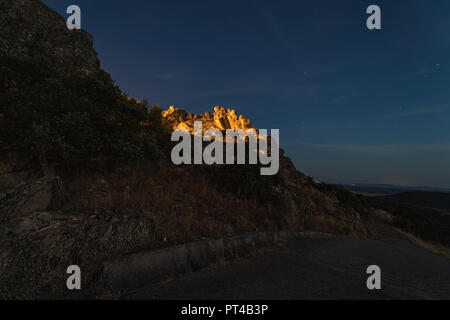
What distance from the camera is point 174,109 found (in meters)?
90.9

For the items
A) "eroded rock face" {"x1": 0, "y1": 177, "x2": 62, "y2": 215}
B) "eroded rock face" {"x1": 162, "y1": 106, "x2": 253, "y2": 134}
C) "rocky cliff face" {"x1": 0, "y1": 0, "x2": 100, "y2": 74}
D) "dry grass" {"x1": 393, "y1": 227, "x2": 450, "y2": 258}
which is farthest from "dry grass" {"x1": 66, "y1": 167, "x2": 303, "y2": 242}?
"eroded rock face" {"x1": 162, "y1": 106, "x2": 253, "y2": 134}

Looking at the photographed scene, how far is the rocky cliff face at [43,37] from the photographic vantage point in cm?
1024

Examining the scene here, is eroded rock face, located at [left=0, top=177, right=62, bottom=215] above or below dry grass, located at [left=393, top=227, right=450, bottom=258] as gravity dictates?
above

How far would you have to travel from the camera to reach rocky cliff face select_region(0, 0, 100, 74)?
10242 millimetres

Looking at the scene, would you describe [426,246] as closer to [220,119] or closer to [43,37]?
[43,37]

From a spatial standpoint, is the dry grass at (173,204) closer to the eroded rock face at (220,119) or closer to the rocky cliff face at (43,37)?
the rocky cliff face at (43,37)

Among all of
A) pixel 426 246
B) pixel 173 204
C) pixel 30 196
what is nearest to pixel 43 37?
pixel 30 196

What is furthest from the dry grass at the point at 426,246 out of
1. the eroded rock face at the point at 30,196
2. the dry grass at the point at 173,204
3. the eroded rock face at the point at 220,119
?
the eroded rock face at the point at 220,119

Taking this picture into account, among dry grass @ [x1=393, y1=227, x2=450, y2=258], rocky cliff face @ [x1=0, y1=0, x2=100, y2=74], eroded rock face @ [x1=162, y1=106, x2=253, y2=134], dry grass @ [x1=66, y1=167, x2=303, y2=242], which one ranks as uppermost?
eroded rock face @ [x1=162, y1=106, x2=253, y2=134]

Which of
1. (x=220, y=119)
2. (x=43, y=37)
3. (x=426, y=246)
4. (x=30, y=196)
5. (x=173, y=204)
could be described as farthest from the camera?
(x=220, y=119)

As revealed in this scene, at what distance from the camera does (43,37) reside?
37.9ft

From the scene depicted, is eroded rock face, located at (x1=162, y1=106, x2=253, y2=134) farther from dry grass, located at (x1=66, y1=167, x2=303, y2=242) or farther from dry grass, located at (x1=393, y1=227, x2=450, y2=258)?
dry grass, located at (x1=66, y1=167, x2=303, y2=242)

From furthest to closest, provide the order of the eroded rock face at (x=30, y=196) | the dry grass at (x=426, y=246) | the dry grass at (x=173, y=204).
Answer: the dry grass at (x=426, y=246), the dry grass at (x=173, y=204), the eroded rock face at (x=30, y=196)

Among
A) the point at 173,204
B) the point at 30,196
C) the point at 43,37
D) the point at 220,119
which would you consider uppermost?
the point at 220,119
